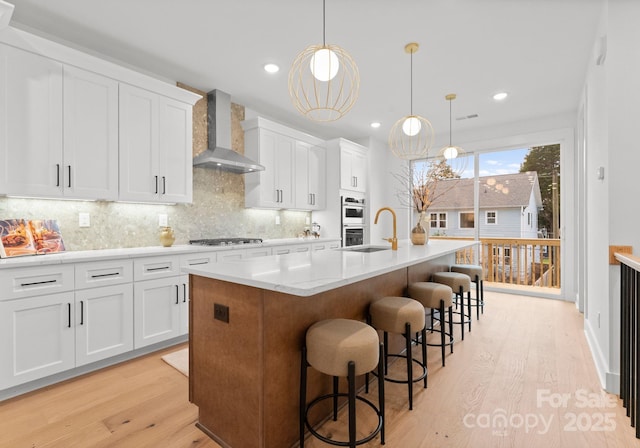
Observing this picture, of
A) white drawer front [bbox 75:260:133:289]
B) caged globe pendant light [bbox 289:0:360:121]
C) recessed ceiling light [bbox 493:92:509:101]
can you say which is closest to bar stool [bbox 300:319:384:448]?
caged globe pendant light [bbox 289:0:360:121]

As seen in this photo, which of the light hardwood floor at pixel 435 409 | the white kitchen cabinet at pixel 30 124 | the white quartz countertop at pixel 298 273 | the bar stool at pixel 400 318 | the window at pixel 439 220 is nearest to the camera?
the white quartz countertop at pixel 298 273

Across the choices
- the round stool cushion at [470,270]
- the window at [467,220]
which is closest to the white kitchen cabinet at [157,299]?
the round stool cushion at [470,270]

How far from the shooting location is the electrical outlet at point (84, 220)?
293cm

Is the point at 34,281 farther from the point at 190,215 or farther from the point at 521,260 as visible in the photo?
the point at 521,260

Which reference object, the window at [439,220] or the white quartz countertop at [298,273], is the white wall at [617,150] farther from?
the window at [439,220]

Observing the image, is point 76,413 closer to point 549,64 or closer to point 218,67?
point 218,67

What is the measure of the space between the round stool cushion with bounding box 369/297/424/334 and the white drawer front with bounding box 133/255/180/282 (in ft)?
6.41

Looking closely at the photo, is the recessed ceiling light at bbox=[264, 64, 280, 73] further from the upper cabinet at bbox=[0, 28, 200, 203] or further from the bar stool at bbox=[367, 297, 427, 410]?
the bar stool at bbox=[367, 297, 427, 410]

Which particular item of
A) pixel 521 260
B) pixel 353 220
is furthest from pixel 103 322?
pixel 521 260

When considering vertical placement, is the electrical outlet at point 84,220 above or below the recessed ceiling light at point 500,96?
below

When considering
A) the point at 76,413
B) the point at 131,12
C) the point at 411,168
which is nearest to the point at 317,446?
the point at 76,413

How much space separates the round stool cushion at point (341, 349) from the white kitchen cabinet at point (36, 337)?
1.98 meters

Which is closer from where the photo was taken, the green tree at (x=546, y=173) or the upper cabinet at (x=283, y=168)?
the upper cabinet at (x=283, y=168)

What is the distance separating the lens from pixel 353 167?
5.64 meters
